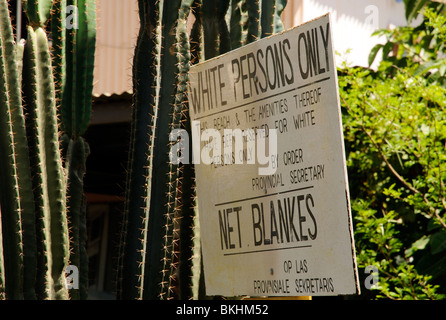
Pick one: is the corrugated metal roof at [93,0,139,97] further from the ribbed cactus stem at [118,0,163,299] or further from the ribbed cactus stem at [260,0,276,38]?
the ribbed cactus stem at [118,0,163,299]

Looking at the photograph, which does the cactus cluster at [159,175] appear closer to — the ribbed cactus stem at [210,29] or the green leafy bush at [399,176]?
the ribbed cactus stem at [210,29]

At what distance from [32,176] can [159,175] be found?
664 mm

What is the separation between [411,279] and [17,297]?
3534mm

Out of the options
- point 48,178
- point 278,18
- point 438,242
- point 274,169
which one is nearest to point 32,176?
point 48,178

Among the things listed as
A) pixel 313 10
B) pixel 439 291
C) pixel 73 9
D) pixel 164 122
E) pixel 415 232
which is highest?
pixel 313 10

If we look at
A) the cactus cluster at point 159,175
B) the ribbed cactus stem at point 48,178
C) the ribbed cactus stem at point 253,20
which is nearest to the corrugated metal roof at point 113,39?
the ribbed cactus stem at point 253,20

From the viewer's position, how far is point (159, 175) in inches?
157

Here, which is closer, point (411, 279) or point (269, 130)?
point (269, 130)

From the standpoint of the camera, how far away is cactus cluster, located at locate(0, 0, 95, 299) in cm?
369

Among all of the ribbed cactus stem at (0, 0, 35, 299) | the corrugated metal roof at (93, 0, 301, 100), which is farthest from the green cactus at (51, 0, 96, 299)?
the corrugated metal roof at (93, 0, 301, 100)

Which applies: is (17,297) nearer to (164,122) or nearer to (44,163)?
(44,163)

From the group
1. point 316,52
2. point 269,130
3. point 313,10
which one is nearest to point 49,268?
point 269,130

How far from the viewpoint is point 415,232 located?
21.9ft

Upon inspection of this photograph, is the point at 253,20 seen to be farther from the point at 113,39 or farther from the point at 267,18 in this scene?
the point at 113,39
